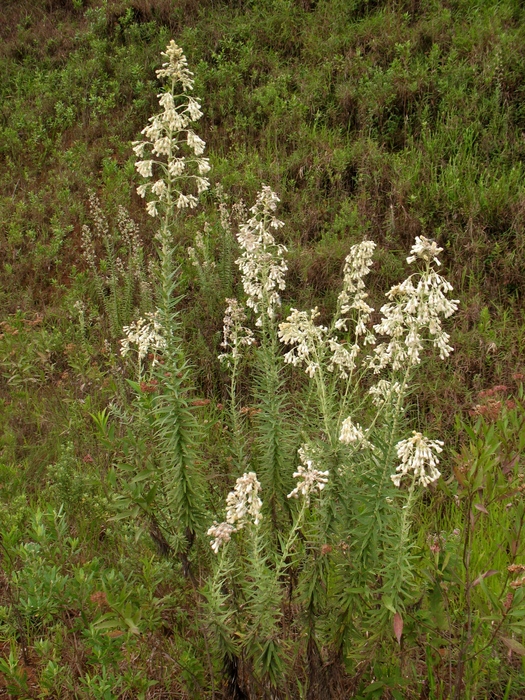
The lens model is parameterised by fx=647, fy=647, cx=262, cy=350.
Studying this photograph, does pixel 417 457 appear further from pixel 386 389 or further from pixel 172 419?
pixel 172 419

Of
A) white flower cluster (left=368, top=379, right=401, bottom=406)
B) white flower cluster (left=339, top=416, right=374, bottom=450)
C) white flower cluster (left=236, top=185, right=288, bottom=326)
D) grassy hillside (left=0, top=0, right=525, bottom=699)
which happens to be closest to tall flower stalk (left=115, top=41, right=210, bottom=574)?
grassy hillside (left=0, top=0, right=525, bottom=699)

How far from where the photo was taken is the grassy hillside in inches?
105

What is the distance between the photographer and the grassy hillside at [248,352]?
8.72 feet

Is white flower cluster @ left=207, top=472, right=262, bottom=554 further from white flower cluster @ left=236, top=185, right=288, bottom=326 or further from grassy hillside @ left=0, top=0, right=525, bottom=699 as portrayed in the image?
white flower cluster @ left=236, top=185, right=288, bottom=326

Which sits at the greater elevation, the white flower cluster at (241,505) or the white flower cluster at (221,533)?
the white flower cluster at (241,505)

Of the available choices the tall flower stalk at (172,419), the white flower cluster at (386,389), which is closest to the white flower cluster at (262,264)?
the tall flower stalk at (172,419)

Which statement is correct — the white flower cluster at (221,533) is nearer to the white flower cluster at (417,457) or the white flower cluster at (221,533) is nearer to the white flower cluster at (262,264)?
the white flower cluster at (417,457)

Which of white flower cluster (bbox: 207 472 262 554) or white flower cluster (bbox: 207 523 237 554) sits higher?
white flower cluster (bbox: 207 472 262 554)

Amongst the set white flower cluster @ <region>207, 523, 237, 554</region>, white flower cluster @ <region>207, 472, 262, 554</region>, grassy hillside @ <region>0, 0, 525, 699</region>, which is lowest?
grassy hillside @ <region>0, 0, 525, 699</region>

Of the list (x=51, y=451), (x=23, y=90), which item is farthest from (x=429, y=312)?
(x=23, y=90)

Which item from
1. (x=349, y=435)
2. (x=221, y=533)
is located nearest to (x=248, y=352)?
(x=349, y=435)

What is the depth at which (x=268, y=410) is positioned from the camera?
10.5 feet

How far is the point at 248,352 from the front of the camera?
19.0 feet

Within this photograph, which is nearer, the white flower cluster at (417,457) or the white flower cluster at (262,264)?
the white flower cluster at (417,457)
